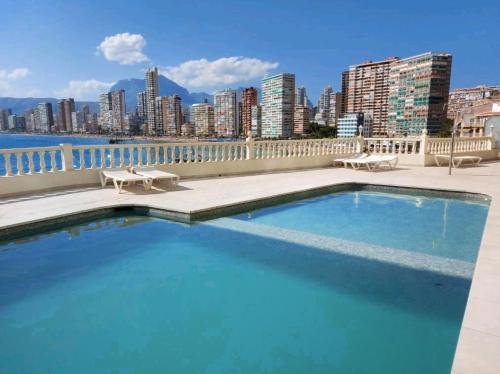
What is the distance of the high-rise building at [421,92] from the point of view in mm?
72250

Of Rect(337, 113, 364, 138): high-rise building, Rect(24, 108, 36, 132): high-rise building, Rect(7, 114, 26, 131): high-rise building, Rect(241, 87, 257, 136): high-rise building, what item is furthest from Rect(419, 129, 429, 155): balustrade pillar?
Rect(7, 114, 26, 131): high-rise building

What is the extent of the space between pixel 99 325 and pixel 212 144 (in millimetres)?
7749

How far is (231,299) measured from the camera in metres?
Result: 3.46

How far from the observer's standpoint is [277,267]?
4.17 metres

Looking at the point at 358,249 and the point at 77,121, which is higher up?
the point at 77,121

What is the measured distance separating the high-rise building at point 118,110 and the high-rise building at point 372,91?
77.8 meters

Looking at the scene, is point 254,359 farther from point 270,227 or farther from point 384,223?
point 384,223

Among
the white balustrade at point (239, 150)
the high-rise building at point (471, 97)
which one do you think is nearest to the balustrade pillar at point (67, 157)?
the white balustrade at point (239, 150)

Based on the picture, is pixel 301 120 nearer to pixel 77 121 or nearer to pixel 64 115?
pixel 77 121

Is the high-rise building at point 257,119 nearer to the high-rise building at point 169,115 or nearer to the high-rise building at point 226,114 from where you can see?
the high-rise building at point 226,114

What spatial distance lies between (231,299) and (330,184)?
6.11 metres

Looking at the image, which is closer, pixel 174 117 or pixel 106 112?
pixel 174 117

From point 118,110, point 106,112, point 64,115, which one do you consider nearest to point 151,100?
point 118,110

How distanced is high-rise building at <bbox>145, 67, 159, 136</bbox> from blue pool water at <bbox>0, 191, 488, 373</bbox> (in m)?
102
